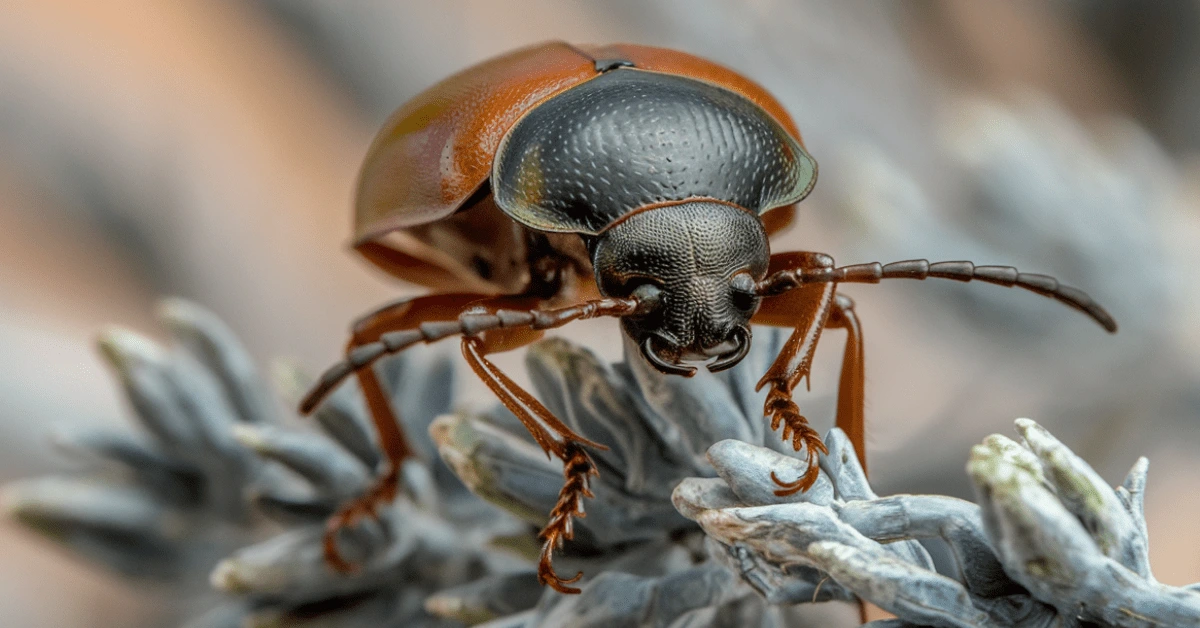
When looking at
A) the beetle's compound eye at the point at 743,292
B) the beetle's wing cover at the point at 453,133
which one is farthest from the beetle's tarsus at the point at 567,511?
the beetle's wing cover at the point at 453,133

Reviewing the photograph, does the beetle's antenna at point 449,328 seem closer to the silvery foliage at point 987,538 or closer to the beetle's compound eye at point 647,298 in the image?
the beetle's compound eye at point 647,298

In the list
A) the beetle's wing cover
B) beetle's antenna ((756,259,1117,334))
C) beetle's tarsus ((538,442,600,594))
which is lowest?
beetle's tarsus ((538,442,600,594))

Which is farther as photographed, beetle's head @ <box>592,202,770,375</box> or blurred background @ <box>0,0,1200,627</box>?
blurred background @ <box>0,0,1200,627</box>

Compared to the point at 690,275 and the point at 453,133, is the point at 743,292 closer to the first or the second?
the point at 690,275

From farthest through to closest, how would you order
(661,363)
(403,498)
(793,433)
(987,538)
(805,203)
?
1. (805,203)
2. (403,498)
3. (661,363)
4. (793,433)
5. (987,538)

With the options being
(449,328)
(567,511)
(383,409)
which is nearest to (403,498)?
(383,409)

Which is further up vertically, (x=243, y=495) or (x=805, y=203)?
(x=805, y=203)

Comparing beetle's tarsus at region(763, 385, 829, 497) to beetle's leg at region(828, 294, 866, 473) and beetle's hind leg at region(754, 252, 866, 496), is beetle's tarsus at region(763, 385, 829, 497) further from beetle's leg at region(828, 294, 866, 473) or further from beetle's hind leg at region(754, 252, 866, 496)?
beetle's leg at region(828, 294, 866, 473)

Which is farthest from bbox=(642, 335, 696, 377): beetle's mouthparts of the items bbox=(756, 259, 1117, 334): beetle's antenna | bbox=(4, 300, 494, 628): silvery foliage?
bbox=(4, 300, 494, 628): silvery foliage
